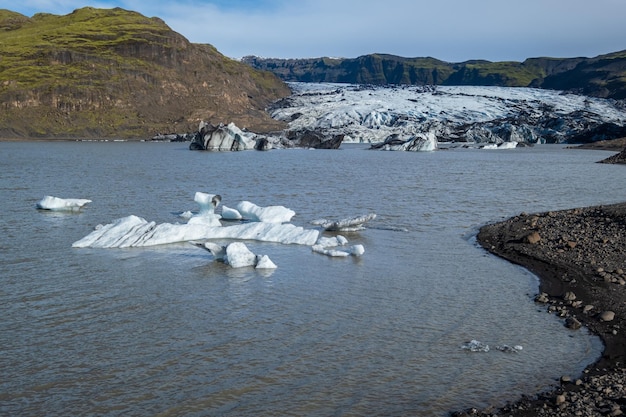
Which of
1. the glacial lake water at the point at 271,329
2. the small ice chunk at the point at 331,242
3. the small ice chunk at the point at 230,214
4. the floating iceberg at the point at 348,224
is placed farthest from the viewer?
the small ice chunk at the point at 230,214

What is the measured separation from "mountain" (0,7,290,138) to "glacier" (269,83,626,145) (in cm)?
1207

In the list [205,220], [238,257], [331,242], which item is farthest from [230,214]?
[238,257]

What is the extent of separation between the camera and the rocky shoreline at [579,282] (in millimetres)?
6277

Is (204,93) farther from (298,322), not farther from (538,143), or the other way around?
(298,322)

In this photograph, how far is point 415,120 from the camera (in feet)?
325

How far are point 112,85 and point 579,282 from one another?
96623 millimetres

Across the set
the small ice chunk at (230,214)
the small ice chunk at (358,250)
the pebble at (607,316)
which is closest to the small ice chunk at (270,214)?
the small ice chunk at (230,214)

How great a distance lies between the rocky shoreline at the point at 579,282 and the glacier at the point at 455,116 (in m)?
53.5

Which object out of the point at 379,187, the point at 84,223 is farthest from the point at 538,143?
the point at 84,223

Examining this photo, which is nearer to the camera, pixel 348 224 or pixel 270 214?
pixel 348 224

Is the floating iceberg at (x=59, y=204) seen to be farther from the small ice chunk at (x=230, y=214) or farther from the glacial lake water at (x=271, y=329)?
the small ice chunk at (x=230, y=214)

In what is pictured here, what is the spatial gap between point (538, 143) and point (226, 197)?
75.9m

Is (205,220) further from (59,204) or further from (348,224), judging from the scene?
(59,204)

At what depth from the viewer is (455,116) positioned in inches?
4134
